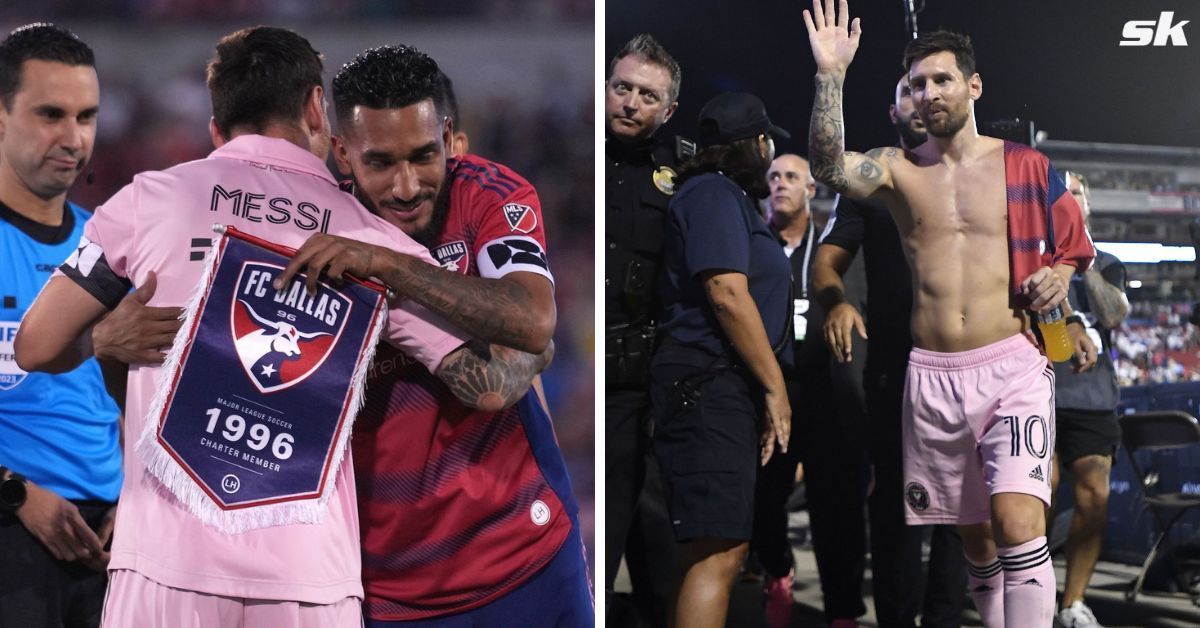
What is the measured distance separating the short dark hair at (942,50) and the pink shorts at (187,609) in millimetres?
2201

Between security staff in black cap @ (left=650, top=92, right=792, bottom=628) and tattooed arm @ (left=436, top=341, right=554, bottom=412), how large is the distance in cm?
104

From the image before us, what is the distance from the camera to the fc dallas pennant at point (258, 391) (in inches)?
70.4

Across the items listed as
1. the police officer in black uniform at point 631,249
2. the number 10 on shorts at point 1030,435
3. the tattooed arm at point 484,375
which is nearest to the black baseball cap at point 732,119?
the police officer in black uniform at point 631,249

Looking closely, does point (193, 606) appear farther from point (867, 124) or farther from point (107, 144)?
point (867, 124)

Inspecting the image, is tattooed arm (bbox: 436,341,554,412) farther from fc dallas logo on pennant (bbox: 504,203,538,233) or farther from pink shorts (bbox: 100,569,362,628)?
pink shorts (bbox: 100,569,362,628)

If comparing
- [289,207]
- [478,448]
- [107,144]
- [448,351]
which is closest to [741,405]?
[478,448]

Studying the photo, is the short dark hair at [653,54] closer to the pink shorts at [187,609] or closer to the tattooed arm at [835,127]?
the tattooed arm at [835,127]

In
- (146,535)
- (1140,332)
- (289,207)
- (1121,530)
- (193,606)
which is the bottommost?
(1121,530)

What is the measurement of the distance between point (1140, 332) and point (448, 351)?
2.23 meters

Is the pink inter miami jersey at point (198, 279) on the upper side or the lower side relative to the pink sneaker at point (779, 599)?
upper

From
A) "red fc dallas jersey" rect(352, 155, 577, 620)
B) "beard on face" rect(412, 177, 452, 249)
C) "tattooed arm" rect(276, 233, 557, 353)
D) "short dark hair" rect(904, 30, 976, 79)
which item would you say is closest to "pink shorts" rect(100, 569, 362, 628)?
"red fc dallas jersey" rect(352, 155, 577, 620)

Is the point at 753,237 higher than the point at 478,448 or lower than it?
higher

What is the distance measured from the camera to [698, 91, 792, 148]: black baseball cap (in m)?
3.10

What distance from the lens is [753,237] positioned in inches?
120
